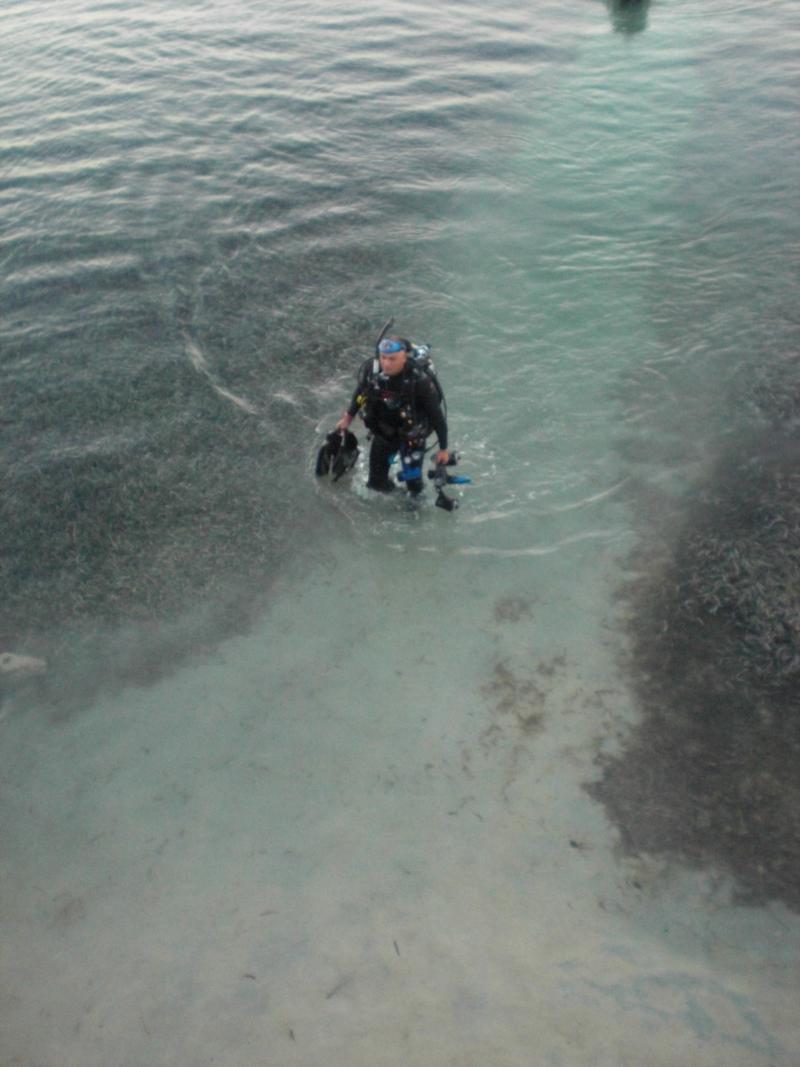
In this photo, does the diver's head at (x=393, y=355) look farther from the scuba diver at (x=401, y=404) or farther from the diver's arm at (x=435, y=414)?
the diver's arm at (x=435, y=414)

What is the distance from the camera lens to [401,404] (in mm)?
7441

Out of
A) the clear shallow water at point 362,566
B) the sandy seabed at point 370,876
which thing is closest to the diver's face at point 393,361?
the clear shallow water at point 362,566

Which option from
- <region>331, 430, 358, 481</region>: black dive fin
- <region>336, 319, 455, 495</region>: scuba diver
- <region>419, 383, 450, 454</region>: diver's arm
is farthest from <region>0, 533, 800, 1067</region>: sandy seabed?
<region>331, 430, 358, 481</region>: black dive fin

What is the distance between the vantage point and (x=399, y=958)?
5129 millimetres

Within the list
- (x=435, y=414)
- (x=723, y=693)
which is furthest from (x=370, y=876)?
(x=435, y=414)

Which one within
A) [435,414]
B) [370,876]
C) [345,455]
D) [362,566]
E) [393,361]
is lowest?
[370,876]

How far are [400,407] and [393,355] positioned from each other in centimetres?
59

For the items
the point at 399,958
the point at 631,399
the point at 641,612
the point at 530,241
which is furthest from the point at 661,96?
the point at 399,958

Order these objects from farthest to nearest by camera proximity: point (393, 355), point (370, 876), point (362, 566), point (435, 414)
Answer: point (362, 566) < point (435, 414) < point (393, 355) < point (370, 876)

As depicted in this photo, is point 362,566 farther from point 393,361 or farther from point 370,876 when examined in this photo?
point 370,876

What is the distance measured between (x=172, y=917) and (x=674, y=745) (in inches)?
157

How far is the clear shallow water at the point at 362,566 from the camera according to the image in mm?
5047

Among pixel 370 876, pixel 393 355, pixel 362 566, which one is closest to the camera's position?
pixel 370 876

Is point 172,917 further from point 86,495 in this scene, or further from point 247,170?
point 247,170
